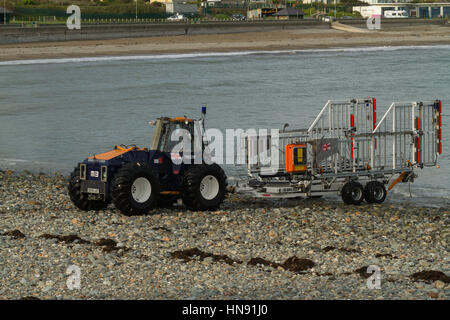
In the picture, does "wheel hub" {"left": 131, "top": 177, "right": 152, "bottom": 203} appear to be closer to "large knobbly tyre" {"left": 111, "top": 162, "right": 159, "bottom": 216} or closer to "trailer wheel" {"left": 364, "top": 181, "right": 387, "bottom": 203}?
"large knobbly tyre" {"left": 111, "top": 162, "right": 159, "bottom": 216}

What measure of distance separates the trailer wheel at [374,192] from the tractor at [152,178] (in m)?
3.46

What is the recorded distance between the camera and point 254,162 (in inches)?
703

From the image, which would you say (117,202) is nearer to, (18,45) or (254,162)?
(254,162)

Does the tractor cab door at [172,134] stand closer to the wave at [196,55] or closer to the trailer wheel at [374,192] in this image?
the trailer wheel at [374,192]

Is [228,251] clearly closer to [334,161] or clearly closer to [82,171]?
[82,171]

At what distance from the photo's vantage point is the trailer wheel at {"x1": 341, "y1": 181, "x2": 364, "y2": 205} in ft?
58.0

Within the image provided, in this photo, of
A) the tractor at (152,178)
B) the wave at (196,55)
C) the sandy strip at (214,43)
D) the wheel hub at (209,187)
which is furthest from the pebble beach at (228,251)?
the sandy strip at (214,43)

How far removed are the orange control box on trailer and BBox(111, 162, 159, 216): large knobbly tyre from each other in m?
2.92

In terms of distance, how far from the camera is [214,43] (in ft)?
320

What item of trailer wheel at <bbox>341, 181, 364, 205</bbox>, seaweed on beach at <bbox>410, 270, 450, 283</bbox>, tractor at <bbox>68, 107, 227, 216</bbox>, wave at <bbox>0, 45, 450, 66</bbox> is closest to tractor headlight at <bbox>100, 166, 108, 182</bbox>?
tractor at <bbox>68, 107, 227, 216</bbox>

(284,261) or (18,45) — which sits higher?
(18,45)

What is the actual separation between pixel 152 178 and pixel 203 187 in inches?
49.5
